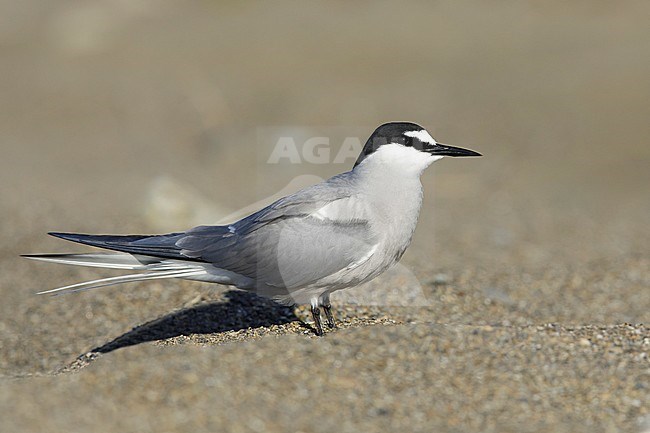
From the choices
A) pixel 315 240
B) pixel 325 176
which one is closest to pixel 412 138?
pixel 315 240

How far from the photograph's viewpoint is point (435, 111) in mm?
12977

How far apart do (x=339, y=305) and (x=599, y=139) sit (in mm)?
7303

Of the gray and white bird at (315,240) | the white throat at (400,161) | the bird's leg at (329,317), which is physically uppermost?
the white throat at (400,161)

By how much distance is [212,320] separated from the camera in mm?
5137

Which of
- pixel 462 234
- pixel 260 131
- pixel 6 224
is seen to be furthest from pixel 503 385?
pixel 260 131

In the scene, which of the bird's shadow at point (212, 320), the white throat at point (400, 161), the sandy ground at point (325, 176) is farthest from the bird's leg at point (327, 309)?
the white throat at point (400, 161)

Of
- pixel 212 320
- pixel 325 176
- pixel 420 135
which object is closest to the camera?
pixel 420 135

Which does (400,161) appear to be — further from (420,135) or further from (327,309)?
(327,309)

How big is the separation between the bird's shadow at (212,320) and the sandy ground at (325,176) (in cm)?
2

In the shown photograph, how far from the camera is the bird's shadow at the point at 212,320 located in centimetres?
496

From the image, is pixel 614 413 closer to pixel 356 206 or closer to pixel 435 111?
pixel 356 206

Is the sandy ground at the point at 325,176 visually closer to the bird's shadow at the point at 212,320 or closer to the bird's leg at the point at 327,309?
the bird's shadow at the point at 212,320

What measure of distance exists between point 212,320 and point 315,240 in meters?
1.04

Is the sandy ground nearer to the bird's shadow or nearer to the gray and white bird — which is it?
the bird's shadow
